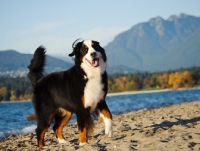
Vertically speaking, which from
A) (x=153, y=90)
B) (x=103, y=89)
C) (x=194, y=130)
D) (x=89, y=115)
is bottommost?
(x=153, y=90)

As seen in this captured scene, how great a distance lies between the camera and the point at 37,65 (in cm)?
831

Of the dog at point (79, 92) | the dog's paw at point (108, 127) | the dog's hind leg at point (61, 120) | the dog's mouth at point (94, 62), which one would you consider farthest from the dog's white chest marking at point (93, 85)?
the dog's hind leg at point (61, 120)

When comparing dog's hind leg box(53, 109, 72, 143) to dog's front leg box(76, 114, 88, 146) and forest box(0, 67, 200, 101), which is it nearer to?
dog's front leg box(76, 114, 88, 146)

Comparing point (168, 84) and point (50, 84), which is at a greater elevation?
point (50, 84)

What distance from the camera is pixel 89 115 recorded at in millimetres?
7180

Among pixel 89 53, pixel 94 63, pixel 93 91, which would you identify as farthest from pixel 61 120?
pixel 89 53

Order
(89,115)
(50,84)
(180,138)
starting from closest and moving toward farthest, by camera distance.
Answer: (180,138)
(89,115)
(50,84)

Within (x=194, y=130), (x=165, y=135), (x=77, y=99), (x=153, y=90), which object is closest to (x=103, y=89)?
(x=77, y=99)

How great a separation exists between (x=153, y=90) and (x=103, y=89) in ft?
365

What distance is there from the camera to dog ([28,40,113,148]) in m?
6.93

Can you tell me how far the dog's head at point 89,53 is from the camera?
6729 mm

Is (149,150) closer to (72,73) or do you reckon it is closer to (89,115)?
(89,115)

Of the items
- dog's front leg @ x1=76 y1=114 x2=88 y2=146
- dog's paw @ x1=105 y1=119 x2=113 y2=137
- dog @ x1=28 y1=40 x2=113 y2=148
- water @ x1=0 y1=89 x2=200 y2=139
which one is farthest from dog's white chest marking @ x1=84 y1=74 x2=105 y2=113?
water @ x1=0 y1=89 x2=200 y2=139

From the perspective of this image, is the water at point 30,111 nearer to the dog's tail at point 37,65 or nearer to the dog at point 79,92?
the dog's tail at point 37,65
